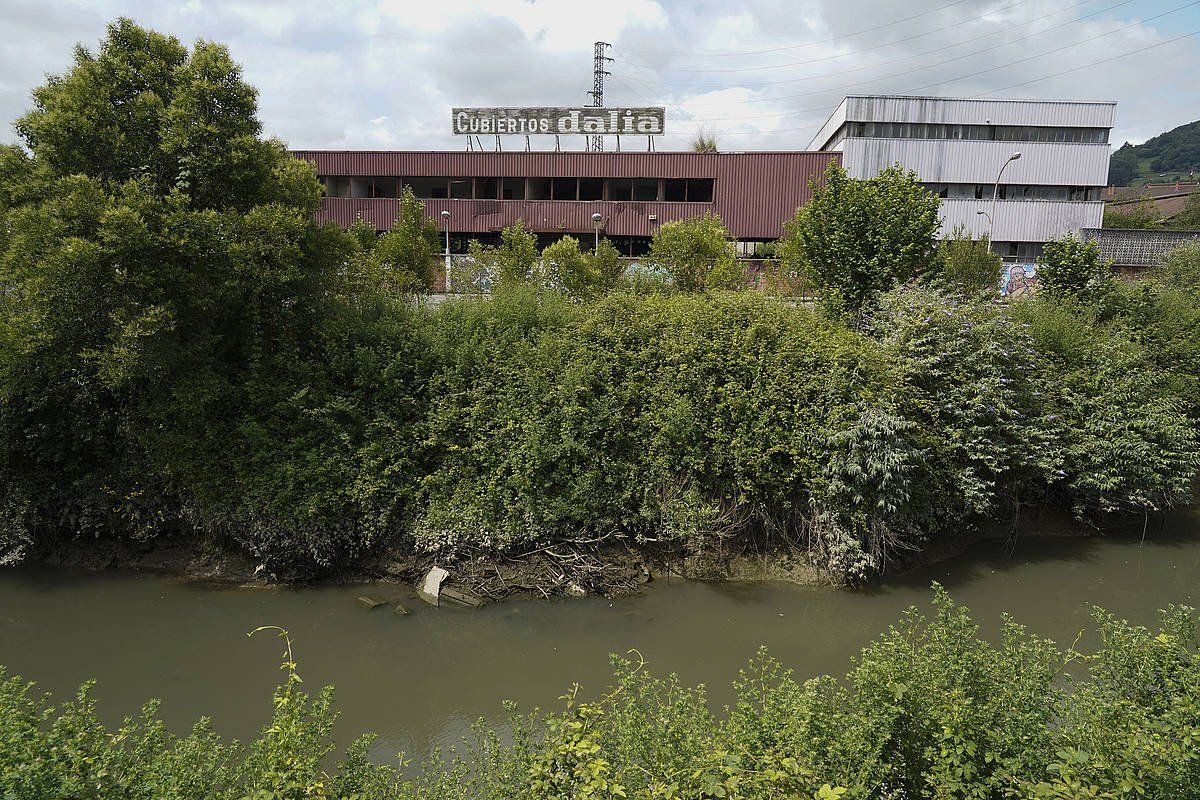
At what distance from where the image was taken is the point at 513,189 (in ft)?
106

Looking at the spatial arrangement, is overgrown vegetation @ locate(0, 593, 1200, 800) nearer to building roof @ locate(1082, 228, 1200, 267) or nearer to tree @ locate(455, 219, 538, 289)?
tree @ locate(455, 219, 538, 289)

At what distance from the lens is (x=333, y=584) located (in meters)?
10.2

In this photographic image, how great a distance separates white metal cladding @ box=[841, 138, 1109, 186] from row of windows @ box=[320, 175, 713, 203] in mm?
8776

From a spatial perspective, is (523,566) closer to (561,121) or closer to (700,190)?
(700,190)

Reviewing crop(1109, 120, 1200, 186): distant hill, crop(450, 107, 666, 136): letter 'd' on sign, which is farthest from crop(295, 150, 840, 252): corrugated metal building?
crop(1109, 120, 1200, 186): distant hill

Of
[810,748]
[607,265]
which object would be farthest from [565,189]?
[810,748]

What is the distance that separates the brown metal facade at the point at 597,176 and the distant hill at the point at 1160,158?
105 metres

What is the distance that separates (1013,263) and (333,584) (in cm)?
3417

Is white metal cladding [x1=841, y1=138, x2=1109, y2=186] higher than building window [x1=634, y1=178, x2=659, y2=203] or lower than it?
higher

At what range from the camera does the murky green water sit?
7750mm

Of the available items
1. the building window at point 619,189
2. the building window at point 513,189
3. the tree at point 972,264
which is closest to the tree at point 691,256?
the tree at point 972,264

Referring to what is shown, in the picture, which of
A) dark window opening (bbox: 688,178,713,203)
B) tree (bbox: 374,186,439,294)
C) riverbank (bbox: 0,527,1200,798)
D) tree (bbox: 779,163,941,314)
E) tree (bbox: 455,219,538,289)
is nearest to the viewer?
riverbank (bbox: 0,527,1200,798)

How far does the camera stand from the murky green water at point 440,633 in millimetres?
7750

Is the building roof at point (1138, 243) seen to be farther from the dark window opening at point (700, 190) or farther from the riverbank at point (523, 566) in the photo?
the riverbank at point (523, 566)
